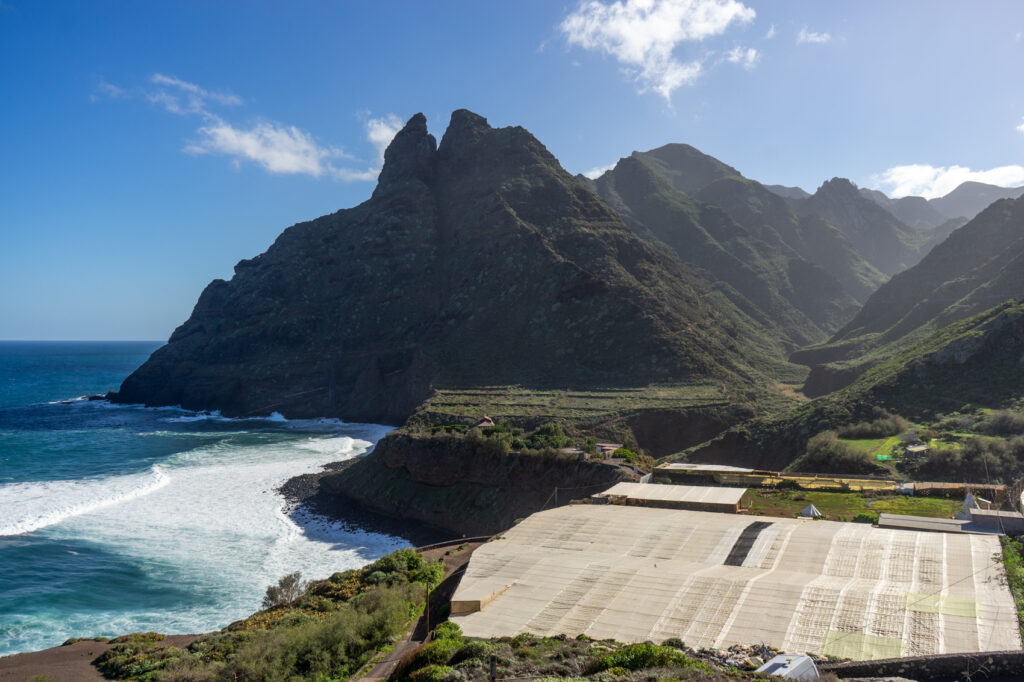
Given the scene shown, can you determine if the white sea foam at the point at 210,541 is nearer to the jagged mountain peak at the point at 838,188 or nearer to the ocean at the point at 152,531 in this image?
the ocean at the point at 152,531

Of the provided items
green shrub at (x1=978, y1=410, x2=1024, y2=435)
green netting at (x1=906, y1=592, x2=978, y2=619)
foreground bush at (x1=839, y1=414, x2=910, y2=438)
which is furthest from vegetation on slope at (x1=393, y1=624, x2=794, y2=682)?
foreground bush at (x1=839, y1=414, x2=910, y2=438)

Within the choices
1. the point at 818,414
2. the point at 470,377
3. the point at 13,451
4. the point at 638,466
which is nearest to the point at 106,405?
the point at 13,451

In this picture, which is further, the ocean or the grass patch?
the ocean

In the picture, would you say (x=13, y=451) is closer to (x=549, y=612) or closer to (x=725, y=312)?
(x=549, y=612)

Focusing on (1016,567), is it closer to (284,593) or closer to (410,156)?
(284,593)

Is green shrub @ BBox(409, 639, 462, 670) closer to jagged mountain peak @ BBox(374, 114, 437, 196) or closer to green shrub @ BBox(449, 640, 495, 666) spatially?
green shrub @ BBox(449, 640, 495, 666)

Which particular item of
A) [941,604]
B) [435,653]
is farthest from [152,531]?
[941,604]
